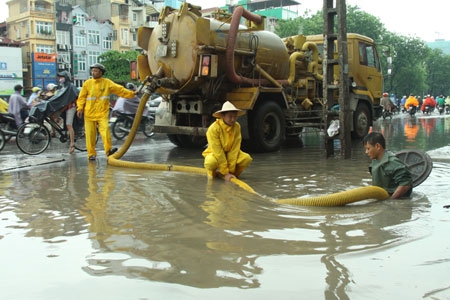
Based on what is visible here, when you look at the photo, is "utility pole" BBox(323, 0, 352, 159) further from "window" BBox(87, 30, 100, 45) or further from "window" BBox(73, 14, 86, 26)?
"window" BBox(87, 30, 100, 45)

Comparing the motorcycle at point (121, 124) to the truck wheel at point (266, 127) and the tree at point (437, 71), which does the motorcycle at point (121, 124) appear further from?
the tree at point (437, 71)

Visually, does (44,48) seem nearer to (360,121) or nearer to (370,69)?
(370,69)

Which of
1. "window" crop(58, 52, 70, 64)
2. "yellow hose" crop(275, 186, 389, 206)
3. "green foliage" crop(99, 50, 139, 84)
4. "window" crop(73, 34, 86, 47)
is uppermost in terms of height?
"window" crop(73, 34, 86, 47)

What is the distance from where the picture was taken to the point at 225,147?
20.5 feet

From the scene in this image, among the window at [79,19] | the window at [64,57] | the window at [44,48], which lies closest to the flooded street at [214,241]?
the window at [44,48]

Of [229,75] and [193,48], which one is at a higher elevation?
[193,48]

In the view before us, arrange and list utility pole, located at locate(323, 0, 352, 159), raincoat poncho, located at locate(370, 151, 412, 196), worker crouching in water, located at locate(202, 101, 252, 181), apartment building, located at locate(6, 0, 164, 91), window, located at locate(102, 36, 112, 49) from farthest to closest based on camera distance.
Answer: window, located at locate(102, 36, 112, 49), apartment building, located at locate(6, 0, 164, 91), utility pole, located at locate(323, 0, 352, 159), worker crouching in water, located at locate(202, 101, 252, 181), raincoat poncho, located at locate(370, 151, 412, 196)

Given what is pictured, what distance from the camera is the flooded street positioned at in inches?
110

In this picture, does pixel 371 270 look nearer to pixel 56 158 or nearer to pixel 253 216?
pixel 253 216

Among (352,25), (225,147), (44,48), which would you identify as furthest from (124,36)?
(225,147)

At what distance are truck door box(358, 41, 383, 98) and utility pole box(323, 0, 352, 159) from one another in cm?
417

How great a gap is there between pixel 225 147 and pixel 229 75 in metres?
3.28

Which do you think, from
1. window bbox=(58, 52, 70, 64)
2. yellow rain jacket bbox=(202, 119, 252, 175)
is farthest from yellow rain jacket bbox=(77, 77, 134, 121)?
window bbox=(58, 52, 70, 64)

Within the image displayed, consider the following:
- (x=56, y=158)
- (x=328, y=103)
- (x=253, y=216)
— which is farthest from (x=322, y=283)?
(x=56, y=158)
